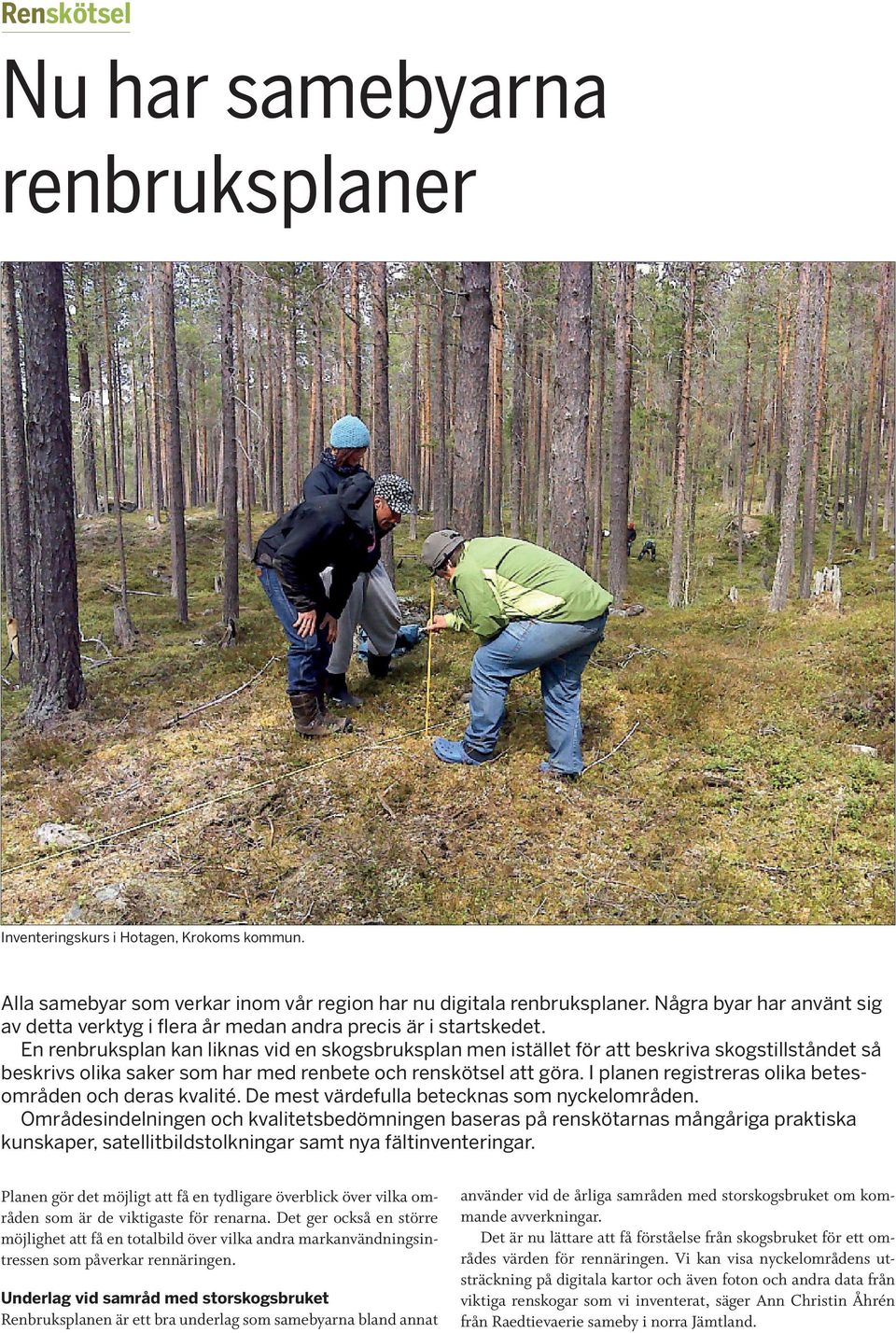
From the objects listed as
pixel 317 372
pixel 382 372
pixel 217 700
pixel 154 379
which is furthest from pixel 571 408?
pixel 154 379

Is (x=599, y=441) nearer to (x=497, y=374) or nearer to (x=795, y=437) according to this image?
(x=497, y=374)

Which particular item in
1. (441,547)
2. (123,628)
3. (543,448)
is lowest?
(123,628)

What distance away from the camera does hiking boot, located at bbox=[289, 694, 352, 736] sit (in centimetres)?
541

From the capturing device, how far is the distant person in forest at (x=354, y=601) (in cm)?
518

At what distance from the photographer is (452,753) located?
5.06m

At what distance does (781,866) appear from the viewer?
4008 mm

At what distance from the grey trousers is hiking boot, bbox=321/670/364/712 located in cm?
4

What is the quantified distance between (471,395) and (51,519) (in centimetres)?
446

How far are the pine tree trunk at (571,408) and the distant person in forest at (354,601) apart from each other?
2.23m

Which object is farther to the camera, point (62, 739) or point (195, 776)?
point (62, 739)
